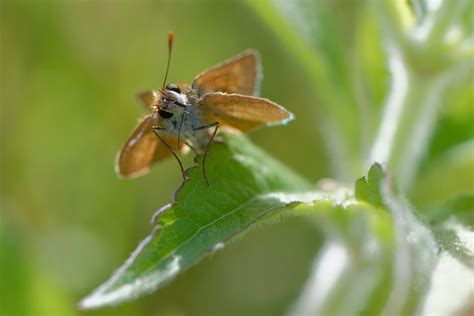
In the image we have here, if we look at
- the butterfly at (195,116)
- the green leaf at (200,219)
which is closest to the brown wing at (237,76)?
the butterfly at (195,116)

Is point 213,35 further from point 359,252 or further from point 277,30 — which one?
point 359,252

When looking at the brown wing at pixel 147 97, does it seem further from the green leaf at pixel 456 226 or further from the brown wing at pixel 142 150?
the green leaf at pixel 456 226

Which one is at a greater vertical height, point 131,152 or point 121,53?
point 121,53

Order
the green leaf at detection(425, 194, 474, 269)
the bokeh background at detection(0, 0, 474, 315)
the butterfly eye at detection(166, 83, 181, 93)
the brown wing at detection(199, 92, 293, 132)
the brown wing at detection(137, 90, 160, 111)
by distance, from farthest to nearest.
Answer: the bokeh background at detection(0, 0, 474, 315)
the brown wing at detection(137, 90, 160, 111)
the butterfly eye at detection(166, 83, 181, 93)
the brown wing at detection(199, 92, 293, 132)
the green leaf at detection(425, 194, 474, 269)

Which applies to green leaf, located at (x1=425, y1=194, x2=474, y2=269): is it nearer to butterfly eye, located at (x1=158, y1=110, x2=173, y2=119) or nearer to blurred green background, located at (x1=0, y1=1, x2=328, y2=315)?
butterfly eye, located at (x1=158, y1=110, x2=173, y2=119)

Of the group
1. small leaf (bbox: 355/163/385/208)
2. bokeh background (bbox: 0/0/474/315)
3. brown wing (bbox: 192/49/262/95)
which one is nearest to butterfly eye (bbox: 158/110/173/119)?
brown wing (bbox: 192/49/262/95)

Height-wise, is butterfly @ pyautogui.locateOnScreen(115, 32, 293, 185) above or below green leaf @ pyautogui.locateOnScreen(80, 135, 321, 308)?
above

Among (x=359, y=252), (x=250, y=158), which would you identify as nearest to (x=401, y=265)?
(x=250, y=158)

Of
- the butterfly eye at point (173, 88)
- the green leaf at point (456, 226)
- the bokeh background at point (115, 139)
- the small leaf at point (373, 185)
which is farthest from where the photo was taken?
the bokeh background at point (115, 139)
